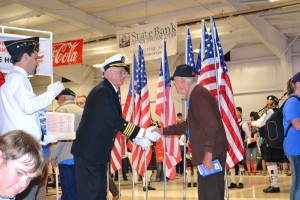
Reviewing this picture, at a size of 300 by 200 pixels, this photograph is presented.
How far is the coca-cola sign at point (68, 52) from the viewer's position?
14.8 meters

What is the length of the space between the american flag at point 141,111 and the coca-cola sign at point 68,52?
6608mm

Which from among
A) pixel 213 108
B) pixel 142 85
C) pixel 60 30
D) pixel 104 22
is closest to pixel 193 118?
pixel 213 108

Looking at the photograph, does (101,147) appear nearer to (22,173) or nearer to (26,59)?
(26,59)

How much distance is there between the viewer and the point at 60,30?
19.7 metres

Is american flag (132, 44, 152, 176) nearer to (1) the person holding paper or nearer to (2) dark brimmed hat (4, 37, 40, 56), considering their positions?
(1) the person holding paper

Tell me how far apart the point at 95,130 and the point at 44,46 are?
2215 mm

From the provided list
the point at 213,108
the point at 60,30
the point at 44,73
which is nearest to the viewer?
the point at 213,108

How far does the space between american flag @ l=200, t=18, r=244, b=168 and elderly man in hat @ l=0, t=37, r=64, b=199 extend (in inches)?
113

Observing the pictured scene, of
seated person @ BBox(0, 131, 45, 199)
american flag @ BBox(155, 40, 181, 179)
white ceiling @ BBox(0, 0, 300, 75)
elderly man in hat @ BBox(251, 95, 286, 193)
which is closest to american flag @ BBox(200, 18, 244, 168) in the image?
american flag @ BBox(155, 40, 181, 179)

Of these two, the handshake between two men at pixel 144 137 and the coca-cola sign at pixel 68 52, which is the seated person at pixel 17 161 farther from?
the coca-cola sign at pixel 68 52

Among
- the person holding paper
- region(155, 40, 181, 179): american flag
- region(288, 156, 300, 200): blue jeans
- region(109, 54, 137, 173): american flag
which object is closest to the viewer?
the person holding paper

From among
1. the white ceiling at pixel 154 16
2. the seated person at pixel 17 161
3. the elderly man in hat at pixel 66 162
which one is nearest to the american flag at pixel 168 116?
the elderly man in hat at pixel 66 162

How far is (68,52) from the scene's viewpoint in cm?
1507

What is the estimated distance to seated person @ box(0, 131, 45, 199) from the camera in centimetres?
158
